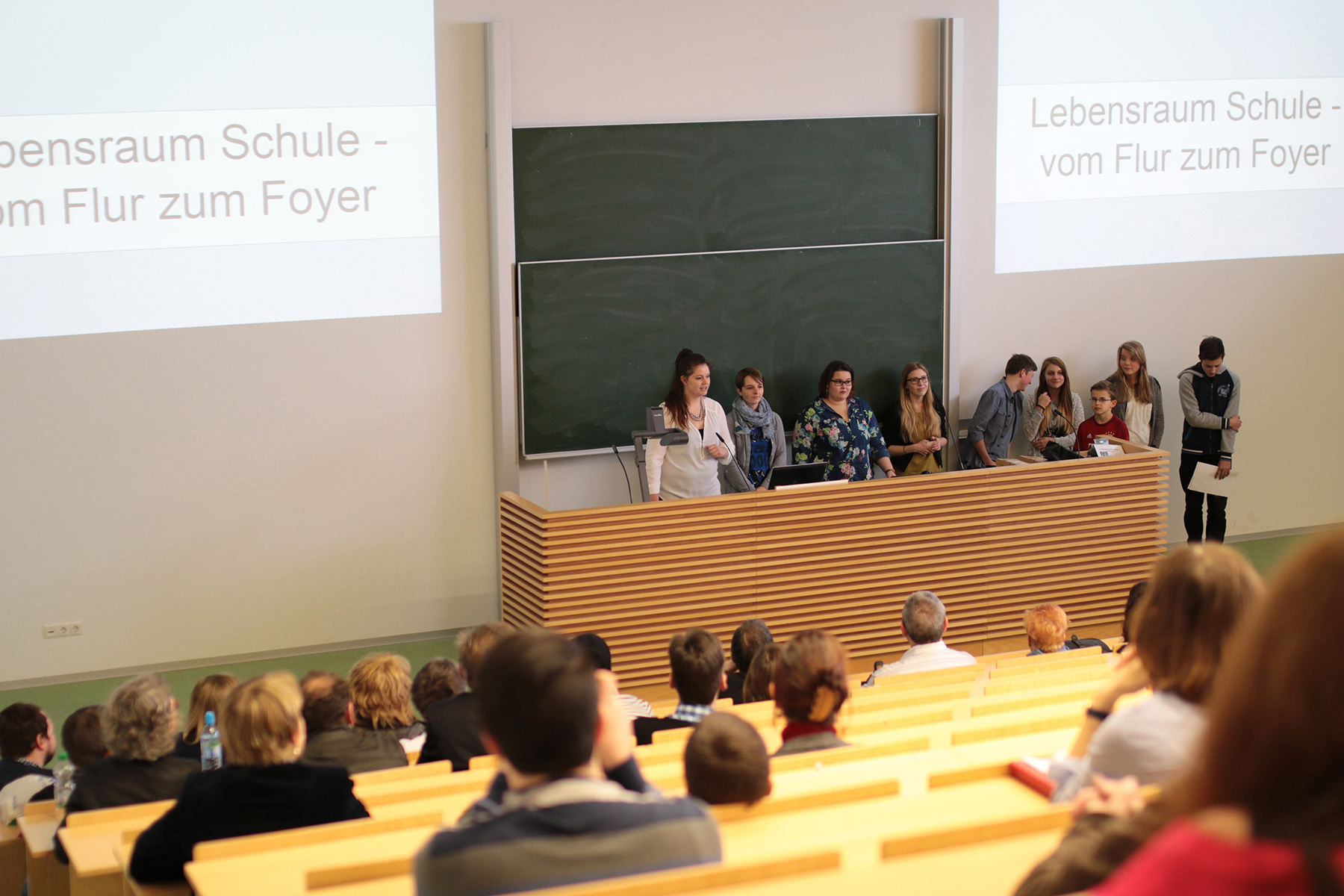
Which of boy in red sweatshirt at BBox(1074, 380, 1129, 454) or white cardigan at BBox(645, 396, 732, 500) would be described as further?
boy in red sweatshirt at BBox(1074, 380, 1129, 454)

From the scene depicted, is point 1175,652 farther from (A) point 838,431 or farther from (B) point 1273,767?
(A) point 838,431

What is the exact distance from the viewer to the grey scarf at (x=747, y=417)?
23.8 feet

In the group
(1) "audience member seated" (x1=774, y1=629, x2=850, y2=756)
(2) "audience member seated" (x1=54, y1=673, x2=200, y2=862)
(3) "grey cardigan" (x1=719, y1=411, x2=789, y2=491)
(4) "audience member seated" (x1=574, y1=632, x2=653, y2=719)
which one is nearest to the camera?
(1) "audience member seated" (x1=774, y1=629, x2=850, y2=756)

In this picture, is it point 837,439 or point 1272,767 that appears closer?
point 1272,767

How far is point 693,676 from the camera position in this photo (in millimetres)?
3838

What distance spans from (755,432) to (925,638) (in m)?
2.37

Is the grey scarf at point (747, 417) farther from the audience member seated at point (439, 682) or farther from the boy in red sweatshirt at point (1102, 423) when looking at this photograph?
the audience member seated at point (439, 682)

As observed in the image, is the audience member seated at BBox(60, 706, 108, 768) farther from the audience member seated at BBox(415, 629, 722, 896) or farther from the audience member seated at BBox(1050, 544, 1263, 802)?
the audience member seated at BBox(1050, 544, 1263, 802)

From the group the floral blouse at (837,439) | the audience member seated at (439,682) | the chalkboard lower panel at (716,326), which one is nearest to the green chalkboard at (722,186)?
the chalkboard lower panel at (716,326)

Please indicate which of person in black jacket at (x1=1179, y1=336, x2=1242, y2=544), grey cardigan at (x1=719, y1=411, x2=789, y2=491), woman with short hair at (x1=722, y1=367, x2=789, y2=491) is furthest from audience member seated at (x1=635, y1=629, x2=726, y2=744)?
person in black jacket at (x1=1179, y1=336, x2=1242, y2=544)

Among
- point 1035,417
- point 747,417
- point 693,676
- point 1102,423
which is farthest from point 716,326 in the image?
point 693,676

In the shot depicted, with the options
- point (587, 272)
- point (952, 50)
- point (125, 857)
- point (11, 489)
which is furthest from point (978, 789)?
point (952, 50)

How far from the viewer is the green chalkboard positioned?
700cm

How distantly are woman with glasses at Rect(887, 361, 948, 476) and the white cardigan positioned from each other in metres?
1.41
